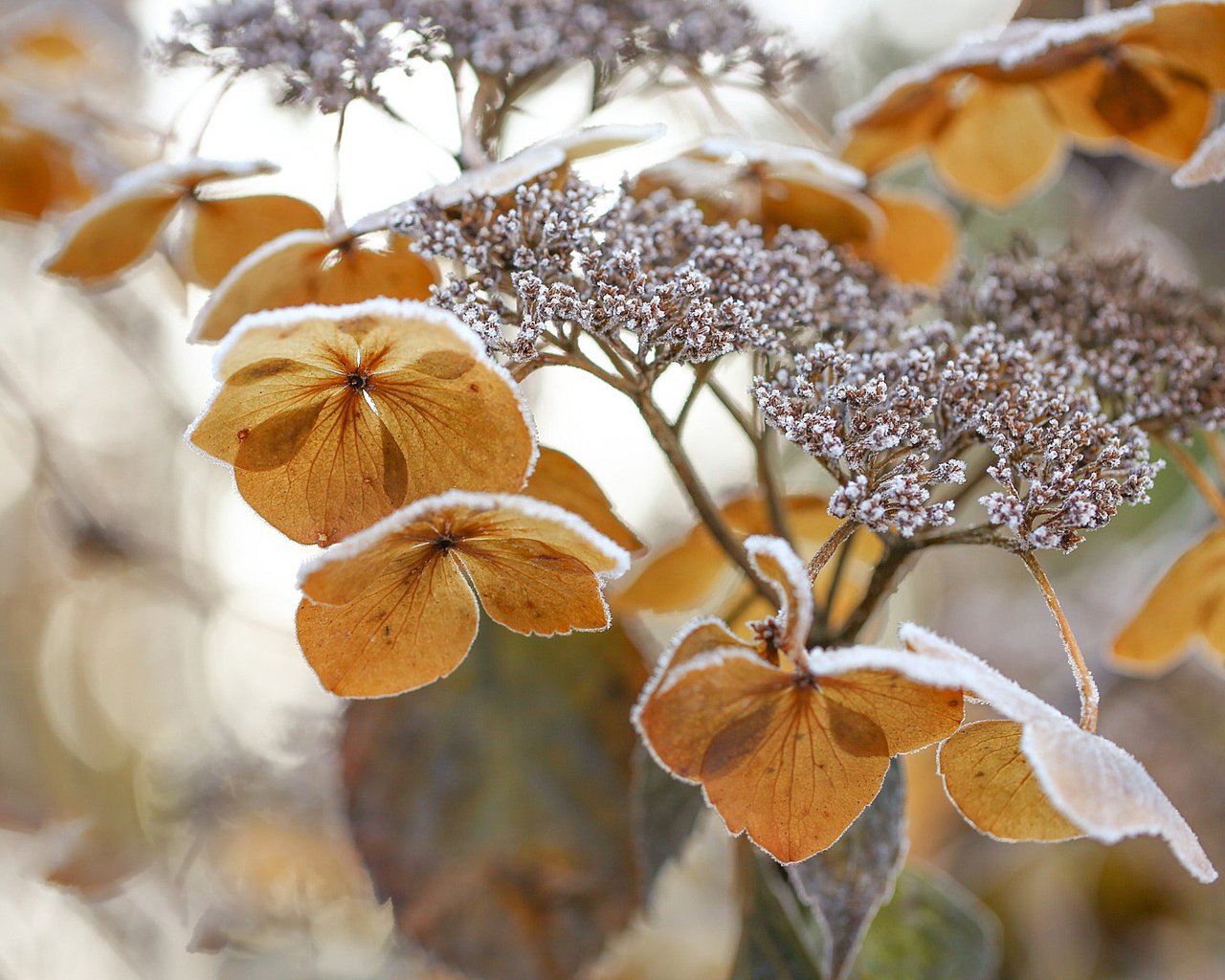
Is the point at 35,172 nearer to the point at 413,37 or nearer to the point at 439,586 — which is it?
the point at 413,37

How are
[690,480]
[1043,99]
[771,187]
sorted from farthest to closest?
1. [1043,99]
2. [771,187]
3. [690,480]

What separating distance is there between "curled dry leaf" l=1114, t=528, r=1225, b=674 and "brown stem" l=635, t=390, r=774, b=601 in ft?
0.78

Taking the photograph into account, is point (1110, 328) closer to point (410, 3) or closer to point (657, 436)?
point (657, 436)

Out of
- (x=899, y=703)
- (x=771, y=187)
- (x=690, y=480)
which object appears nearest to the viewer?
(x=899, y=703)

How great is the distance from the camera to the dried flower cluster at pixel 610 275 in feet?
1.22

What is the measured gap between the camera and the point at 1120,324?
18.8 inches

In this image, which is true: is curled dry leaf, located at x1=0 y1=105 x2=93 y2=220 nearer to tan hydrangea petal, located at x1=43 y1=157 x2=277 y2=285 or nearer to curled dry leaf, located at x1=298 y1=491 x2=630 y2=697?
tan hydrangea petal, located at x1=43 y1=157 x2=277 y2=285

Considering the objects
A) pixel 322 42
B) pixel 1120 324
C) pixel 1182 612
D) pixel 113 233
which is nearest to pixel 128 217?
pixel 113 233

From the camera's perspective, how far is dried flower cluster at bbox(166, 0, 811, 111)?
466 millimetres

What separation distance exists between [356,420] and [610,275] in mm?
110

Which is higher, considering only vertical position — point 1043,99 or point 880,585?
point 1043,99

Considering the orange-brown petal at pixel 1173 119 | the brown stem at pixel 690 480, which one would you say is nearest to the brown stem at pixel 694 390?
the brown stem at pixel 690 480

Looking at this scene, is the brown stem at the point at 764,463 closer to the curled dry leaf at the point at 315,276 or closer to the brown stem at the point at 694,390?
the brown stem at the point at 694,390

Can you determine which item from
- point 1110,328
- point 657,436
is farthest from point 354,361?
point 1110,328
